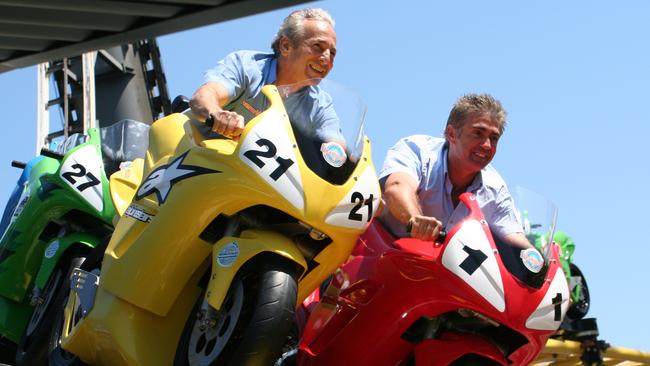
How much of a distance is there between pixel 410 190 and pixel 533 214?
552 mm

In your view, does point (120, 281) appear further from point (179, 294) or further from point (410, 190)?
point (410, 190)

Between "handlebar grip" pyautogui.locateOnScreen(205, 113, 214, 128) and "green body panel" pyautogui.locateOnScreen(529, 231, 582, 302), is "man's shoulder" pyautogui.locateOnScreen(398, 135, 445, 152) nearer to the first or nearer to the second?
"handlebar grip" pyautogui.locateOnScreen(205, 113, 214, 128)

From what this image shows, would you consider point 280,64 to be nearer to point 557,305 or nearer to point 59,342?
point 59,342

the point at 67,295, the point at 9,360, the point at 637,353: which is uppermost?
the point at 637,353

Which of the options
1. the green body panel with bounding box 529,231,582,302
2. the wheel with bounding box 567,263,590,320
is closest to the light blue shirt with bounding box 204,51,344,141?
the green body panel with bounding box 529,231,582,302

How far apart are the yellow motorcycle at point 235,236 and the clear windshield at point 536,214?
71cm

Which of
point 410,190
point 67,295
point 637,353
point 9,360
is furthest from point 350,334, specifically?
point 637,353

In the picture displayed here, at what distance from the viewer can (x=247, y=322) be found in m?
4.80

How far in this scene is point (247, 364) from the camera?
4633 millimetres

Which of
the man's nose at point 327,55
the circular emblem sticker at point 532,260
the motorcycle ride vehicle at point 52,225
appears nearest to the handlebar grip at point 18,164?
the motorcycle ride vehicle at point 52,225

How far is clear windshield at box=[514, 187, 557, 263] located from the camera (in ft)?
17.7

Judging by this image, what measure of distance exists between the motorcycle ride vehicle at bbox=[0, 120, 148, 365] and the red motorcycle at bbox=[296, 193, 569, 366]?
1509 millimetres

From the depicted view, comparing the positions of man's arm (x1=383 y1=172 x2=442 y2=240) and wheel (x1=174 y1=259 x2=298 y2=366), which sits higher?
man's arm (x1=383 y1=172 x2=442 y2=240)

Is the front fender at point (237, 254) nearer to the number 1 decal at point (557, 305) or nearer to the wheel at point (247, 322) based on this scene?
the wheel at point (247, 322)
